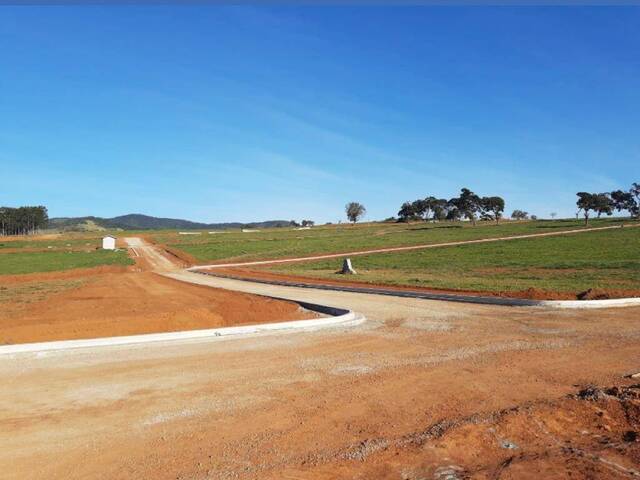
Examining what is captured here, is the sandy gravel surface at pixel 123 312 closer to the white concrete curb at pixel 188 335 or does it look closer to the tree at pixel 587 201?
the white concrete curb at pixel 188 335

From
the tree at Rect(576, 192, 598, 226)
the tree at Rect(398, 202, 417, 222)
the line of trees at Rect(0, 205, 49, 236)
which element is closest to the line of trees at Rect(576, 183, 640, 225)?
the tree at Rect(576, 192, 598, 226)

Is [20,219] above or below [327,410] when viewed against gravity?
above

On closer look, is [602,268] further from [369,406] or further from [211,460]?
[211,460]

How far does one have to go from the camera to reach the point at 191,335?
431 inches

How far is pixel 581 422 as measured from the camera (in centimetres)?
583

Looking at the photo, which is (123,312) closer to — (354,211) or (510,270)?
(510,270)

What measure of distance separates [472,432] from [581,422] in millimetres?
1417

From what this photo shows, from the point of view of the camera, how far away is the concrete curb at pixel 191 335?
933 cm

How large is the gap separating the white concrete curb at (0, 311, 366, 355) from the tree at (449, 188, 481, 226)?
116 m

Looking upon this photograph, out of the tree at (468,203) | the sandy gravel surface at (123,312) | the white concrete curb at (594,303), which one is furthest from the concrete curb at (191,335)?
the tree at (468,203)

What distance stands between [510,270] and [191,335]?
85.8 ft

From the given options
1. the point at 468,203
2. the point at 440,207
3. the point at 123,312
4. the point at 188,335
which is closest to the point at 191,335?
the point at 188,335

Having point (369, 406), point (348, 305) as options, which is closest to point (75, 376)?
point (369, 406)

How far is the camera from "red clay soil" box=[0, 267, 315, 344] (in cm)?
1247
